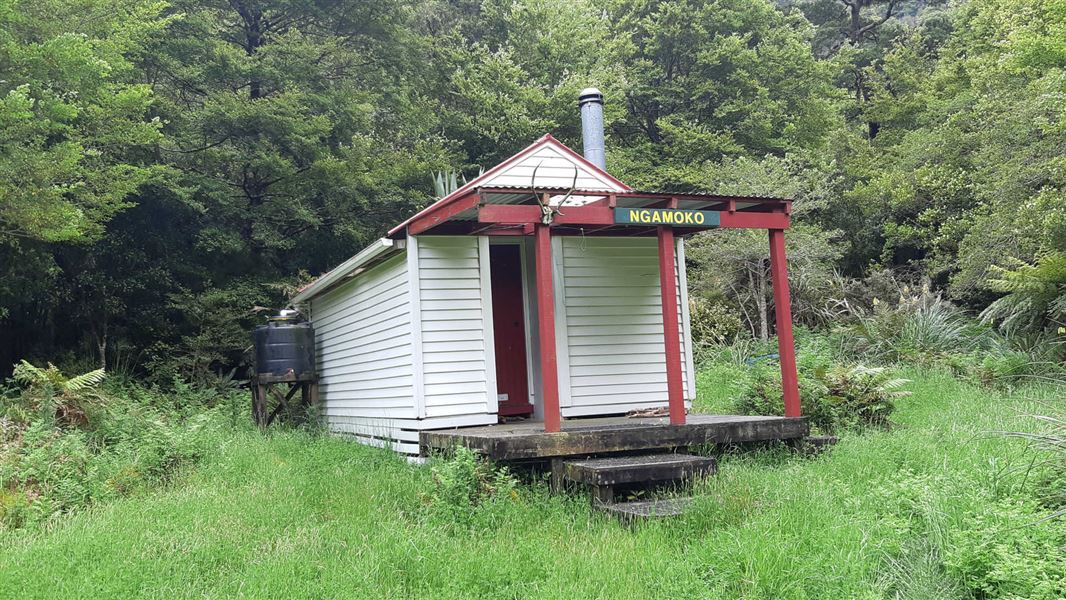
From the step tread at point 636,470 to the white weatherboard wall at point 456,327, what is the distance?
1.66 metres

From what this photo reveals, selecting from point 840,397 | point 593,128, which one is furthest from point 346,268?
point 840,397

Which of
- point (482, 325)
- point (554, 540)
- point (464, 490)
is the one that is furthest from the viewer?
point (482, 325)

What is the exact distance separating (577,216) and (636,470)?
221 cm

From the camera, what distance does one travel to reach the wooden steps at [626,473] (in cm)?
555

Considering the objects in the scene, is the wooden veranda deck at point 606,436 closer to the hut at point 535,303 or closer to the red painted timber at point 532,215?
the hut at point 535,303

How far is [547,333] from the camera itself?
21.3ft

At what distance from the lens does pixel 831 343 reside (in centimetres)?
1341

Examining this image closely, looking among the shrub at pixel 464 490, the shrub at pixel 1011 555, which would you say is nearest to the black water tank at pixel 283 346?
the shrub at pixel 464 490

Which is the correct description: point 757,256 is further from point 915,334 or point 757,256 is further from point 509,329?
point 509,329

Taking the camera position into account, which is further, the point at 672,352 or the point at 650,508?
the point at 672,352

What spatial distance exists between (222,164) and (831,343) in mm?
11857

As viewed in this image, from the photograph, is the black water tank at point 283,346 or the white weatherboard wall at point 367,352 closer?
the white weatherboard wall at point 367,352

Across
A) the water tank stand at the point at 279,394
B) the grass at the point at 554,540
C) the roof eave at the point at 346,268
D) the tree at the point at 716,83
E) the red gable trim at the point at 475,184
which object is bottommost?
the grass at the point at 554,540

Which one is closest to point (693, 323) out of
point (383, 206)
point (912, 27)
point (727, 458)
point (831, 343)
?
point (831, 343)
